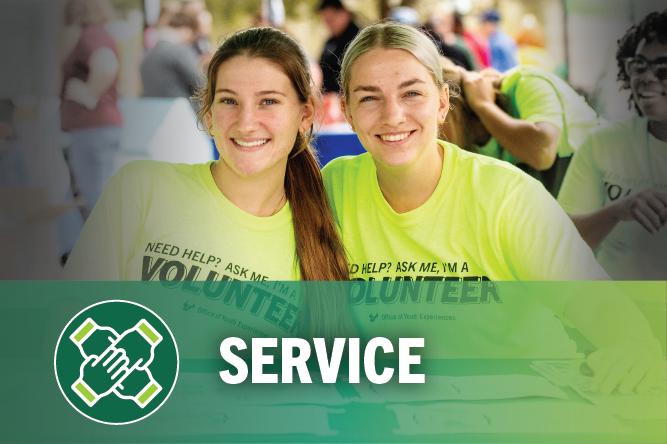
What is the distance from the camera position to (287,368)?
1645 millimetres

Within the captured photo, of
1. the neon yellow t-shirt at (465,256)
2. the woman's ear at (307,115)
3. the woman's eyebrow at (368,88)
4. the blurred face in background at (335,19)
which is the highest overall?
the blurred face in background at (335,19)

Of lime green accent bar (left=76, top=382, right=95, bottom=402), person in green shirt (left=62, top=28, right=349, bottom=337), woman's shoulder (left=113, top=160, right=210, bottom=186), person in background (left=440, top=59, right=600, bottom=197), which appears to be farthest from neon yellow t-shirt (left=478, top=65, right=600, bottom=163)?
lime green accent bar (left=76, top=382, right=95, bottom=402)

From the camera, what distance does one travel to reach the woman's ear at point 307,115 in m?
1.67

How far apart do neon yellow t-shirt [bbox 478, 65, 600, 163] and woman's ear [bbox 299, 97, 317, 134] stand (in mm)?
719

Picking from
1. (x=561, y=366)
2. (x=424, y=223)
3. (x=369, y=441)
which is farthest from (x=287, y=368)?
(x=561, y=366)

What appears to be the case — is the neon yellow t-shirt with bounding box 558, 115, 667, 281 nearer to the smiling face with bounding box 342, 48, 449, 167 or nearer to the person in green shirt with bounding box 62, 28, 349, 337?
the smiling face with bounding box 342, 48, 449, 167

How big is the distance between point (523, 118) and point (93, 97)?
1.60 m

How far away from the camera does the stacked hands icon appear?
161 centimetres

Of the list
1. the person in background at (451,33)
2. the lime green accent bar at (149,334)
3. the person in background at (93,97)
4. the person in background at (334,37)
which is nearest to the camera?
the lime green accent bar at (149,334)

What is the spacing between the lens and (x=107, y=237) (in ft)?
5.28

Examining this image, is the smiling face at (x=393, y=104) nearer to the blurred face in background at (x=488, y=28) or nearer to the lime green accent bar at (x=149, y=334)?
the blurred face in background at (x=488, y=28)

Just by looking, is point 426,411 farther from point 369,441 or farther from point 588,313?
point 588,313

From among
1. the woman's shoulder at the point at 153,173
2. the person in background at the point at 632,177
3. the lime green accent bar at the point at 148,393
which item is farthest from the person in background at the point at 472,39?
the lime green accent bar at the point at 148,393
